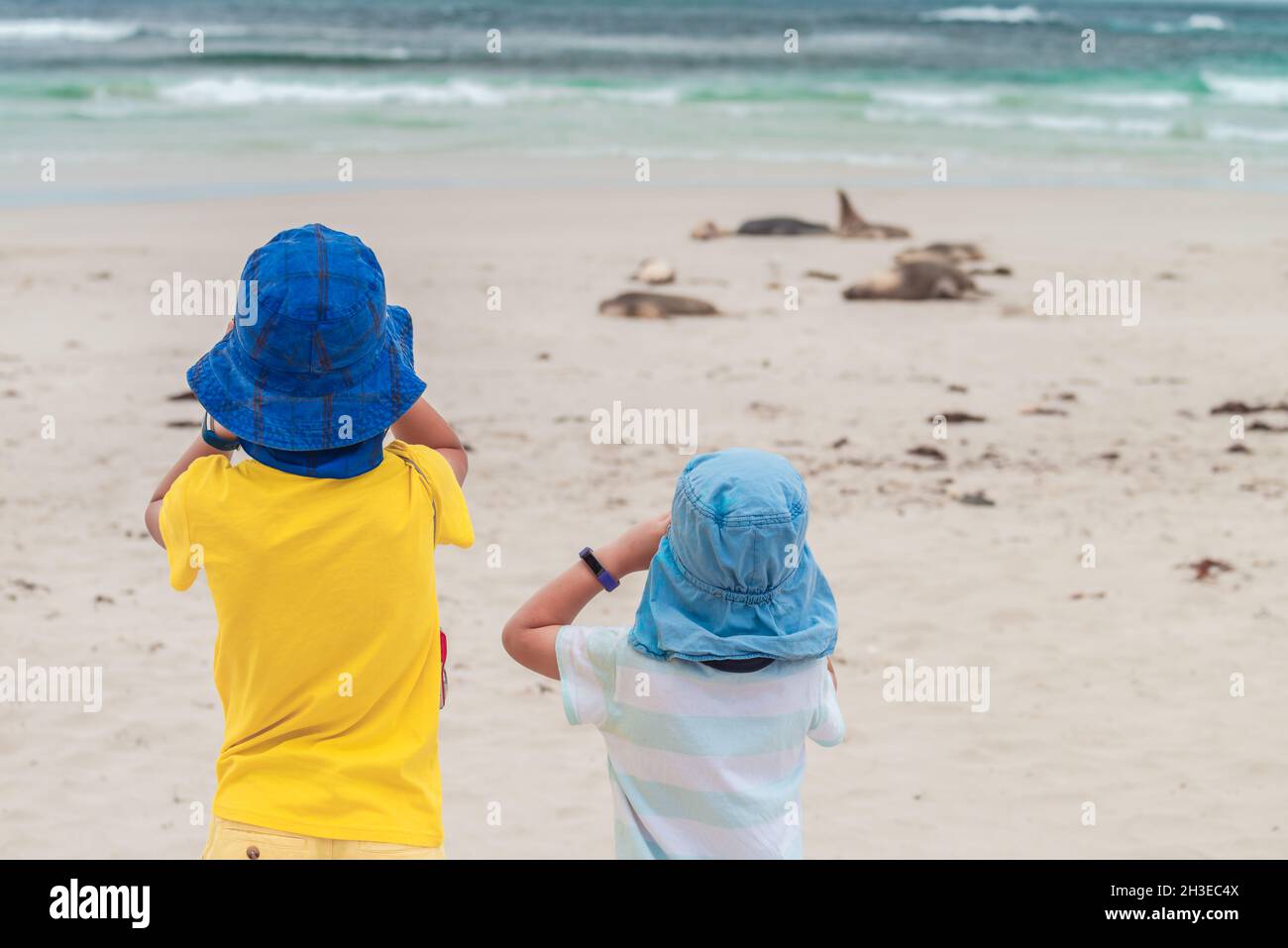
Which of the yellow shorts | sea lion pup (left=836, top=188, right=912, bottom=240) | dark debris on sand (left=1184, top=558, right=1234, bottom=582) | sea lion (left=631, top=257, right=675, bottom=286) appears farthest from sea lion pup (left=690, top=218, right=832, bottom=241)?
the yellow shorts

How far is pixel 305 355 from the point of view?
2045 millimetres

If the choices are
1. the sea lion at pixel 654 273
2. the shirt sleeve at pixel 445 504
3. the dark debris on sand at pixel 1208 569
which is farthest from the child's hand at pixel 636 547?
the sea lion at pixel 654 273

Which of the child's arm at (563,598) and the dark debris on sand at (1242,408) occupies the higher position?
the child's arm at (563,598)

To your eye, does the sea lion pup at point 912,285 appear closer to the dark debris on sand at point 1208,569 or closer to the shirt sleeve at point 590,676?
the dark debris on sand at point 1208,569

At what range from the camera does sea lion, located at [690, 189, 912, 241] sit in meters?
14.7

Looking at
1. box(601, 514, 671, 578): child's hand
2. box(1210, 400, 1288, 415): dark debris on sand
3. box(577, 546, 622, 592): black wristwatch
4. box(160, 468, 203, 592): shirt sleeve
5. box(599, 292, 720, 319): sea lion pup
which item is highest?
box(160, 468, 203, 592): shirt sleeve

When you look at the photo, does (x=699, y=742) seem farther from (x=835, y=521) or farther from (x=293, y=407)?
(x=835, y=521)

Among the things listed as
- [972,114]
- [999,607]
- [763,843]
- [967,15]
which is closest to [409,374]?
[763,843]

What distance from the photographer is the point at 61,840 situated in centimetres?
373

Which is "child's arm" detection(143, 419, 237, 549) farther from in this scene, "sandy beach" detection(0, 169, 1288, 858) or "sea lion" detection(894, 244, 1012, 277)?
"sea lion" detection(894, 244, 1012, 277)

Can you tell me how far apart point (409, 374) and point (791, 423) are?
5.85m

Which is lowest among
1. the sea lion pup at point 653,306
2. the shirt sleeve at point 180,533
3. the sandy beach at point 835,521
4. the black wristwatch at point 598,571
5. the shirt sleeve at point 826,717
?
the sandy beach at point 835,521

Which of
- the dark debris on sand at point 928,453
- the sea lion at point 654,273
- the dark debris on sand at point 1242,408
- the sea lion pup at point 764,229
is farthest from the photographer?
the sea lion pup at point 764,229

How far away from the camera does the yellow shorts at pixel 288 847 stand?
81.8 inches
